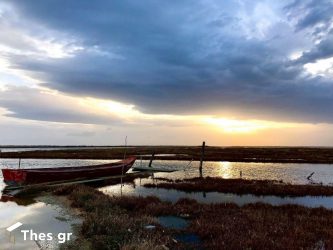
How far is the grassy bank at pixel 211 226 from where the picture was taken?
12117mm

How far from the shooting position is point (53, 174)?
107ft

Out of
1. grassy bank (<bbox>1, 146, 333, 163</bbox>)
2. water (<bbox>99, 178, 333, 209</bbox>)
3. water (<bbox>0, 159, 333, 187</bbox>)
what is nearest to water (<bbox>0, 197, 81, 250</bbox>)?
water (<bbox>99, 178, 333, 209</bbox>)

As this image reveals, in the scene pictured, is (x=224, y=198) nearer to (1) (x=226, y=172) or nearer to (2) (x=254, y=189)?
(2) (x=254, y=189)

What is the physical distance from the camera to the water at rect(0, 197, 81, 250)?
490 inches

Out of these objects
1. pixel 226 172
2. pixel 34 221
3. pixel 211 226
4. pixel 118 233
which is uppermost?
pixel 226 172

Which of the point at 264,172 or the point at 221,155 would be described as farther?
the point at 221,155

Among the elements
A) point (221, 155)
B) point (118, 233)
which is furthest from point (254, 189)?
point (221, 155)

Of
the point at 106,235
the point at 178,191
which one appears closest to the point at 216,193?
the point at 178,191

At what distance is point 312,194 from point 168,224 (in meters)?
15.5

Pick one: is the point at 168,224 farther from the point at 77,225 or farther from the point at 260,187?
the point at 260,187

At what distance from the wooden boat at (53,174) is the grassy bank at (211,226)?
36.0 ft

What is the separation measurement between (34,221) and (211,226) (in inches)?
316

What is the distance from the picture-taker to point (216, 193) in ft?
92.3

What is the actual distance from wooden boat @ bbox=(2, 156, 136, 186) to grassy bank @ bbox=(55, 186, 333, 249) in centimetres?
1096
